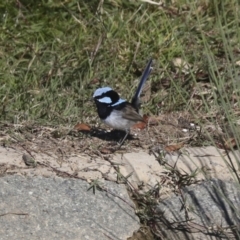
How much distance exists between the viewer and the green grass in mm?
6082

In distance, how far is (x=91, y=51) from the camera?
21.3 ft

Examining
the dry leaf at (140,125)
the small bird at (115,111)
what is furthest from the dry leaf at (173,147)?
the dry leaf at (140,125)

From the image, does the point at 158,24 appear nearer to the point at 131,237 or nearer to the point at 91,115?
the point at 91,115

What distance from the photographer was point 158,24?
6.85 meters

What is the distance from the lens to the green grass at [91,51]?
6.08m

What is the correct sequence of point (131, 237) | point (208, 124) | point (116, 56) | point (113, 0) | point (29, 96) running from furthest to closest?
point (113, 0) < point (116, 56) < point (29, 96) < point (208, 124) < point (131, 237)

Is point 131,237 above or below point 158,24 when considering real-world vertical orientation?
below

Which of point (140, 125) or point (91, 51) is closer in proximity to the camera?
point (140, 125)

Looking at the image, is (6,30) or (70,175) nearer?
(70,175)

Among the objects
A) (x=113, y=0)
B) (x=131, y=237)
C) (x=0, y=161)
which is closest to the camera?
(x=131, y=237)

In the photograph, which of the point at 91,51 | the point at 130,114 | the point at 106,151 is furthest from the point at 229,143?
the point at 91,51

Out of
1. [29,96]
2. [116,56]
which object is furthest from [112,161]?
[116,56]

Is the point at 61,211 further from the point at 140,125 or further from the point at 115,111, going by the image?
the point at 140,125

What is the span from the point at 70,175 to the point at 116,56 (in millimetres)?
1876
